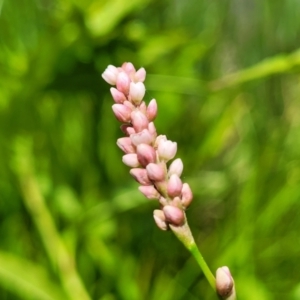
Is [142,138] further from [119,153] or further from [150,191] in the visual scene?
[119,153]

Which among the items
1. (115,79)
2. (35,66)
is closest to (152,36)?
(35,66)

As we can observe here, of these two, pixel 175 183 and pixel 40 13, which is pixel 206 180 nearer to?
pixel 40 13

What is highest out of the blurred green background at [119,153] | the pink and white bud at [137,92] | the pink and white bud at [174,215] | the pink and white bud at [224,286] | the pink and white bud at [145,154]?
the blurred green background at [119,153]

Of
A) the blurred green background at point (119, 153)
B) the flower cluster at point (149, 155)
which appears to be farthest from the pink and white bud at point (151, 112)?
the blurred green background at point (119, 153)

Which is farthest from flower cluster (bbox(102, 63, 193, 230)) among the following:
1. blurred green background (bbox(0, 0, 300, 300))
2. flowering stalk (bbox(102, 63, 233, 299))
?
blurred green background (bbox(0, 0, 300, 300))

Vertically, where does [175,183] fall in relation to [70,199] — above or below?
below

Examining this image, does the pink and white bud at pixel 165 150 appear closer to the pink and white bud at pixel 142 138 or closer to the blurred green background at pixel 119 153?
the pink and white bud at pixel 142 138

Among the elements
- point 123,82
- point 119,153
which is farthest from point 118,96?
point 119,153

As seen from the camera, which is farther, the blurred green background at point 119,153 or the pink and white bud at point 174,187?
the blurred green background at point 119,153
